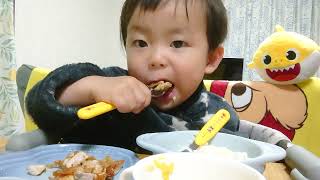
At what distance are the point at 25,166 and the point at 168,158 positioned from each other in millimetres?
191

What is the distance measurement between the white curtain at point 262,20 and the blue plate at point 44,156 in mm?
2929

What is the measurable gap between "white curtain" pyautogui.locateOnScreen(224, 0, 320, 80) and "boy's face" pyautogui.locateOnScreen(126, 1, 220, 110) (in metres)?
2.59

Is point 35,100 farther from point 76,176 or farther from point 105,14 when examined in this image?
point 105,14

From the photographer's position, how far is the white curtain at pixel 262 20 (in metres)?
3.28

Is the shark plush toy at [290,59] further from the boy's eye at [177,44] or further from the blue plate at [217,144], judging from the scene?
the blue plate at [217,144]

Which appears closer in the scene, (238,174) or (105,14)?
(238,174)

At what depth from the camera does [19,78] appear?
5.30 ft

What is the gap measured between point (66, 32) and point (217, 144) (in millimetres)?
2169

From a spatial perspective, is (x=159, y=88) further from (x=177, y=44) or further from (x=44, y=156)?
(x=44, y=156)

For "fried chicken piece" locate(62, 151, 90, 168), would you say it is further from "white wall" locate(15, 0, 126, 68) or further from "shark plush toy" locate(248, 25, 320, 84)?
"white wall" locate(15, 0, 126, 68)

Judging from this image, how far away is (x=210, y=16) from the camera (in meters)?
0.80

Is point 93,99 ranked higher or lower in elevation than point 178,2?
lower

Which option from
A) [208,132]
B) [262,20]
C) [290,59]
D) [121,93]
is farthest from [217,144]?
[262,20]

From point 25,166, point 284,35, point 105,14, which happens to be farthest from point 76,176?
point 105,14
